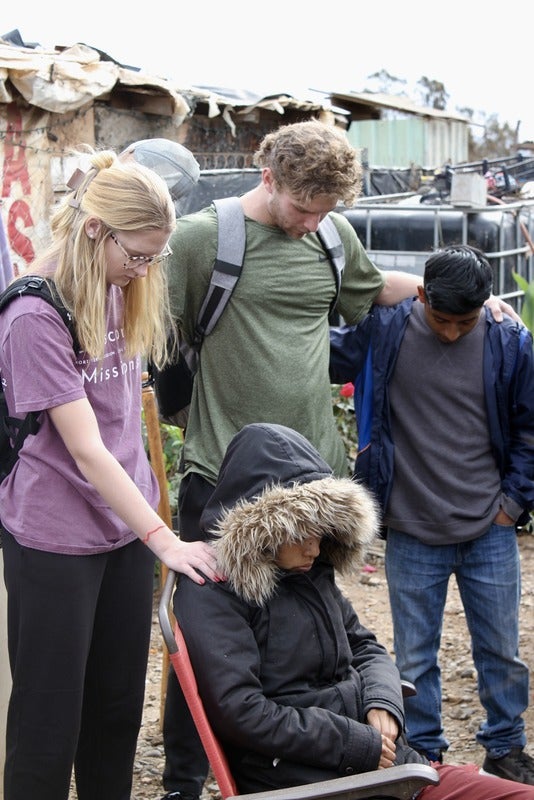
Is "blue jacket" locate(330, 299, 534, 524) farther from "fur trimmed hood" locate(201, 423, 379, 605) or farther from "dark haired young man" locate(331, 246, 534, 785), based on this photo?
"fur trimmed hood" locate(201, 423, 379, 605)

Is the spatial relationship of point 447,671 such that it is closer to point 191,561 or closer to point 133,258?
point 191,561

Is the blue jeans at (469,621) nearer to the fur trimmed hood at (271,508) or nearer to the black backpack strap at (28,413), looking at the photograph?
the fur trimmed hood at (271,508)

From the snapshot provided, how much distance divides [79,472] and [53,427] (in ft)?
0.42

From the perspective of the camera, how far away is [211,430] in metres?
3.12

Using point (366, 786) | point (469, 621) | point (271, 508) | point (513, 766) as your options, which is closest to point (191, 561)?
point (271, 508)

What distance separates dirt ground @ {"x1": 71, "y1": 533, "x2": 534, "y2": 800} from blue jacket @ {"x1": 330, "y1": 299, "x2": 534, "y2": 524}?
120 cm

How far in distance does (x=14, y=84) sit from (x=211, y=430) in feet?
16.1

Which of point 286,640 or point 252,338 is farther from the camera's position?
point 252,338

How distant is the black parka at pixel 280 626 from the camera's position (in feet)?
7.61

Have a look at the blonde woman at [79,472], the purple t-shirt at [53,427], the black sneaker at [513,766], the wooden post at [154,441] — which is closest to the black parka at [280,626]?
the blonde woman at [79,472]

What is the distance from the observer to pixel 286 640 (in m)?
2.46

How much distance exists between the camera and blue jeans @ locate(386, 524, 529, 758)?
3.43m

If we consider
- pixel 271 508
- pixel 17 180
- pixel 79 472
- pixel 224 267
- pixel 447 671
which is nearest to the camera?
pixel 271 508

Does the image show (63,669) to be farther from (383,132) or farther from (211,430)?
(383,132)
